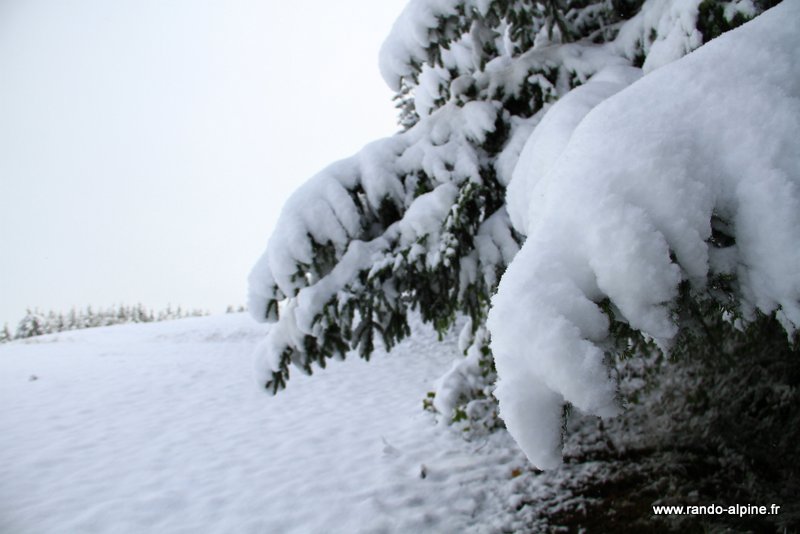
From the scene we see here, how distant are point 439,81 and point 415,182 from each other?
121 centimetres

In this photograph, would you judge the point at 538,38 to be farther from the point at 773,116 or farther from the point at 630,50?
the point at 773,116

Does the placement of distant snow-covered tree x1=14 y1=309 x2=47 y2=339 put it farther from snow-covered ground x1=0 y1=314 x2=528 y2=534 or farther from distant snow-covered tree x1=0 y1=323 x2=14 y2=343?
snow-covered ground x1=0 y1=314 x2=528 y2=534

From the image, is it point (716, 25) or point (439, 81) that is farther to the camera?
point (439, 81)

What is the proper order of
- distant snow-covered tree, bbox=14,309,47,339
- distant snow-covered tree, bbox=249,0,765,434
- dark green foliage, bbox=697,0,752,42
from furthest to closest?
distant snow-covered tree, bbox=14,309,47,339
distant snow-covered tree, bbox=249,0,765,434
dark green foliage, bbox=697,0,752,42

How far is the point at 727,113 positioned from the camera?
1.13 m

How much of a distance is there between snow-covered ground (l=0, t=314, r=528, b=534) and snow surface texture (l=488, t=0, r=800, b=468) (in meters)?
2.34

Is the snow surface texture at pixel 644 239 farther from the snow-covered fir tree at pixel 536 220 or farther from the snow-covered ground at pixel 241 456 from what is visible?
the snow-covered ground at pixel 241 456

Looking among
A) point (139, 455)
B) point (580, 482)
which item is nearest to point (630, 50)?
point (580, 482)

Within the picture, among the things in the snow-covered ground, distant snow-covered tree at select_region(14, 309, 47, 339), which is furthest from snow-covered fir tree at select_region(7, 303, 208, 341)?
the snow-covered ground

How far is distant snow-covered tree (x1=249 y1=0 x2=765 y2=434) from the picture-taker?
2.59 meters

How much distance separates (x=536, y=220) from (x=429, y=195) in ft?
4.58

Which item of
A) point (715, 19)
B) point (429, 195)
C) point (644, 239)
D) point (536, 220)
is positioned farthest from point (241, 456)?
point (715, 19)

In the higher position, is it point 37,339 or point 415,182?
point 415,182

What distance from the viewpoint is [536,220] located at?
4.47 feet
